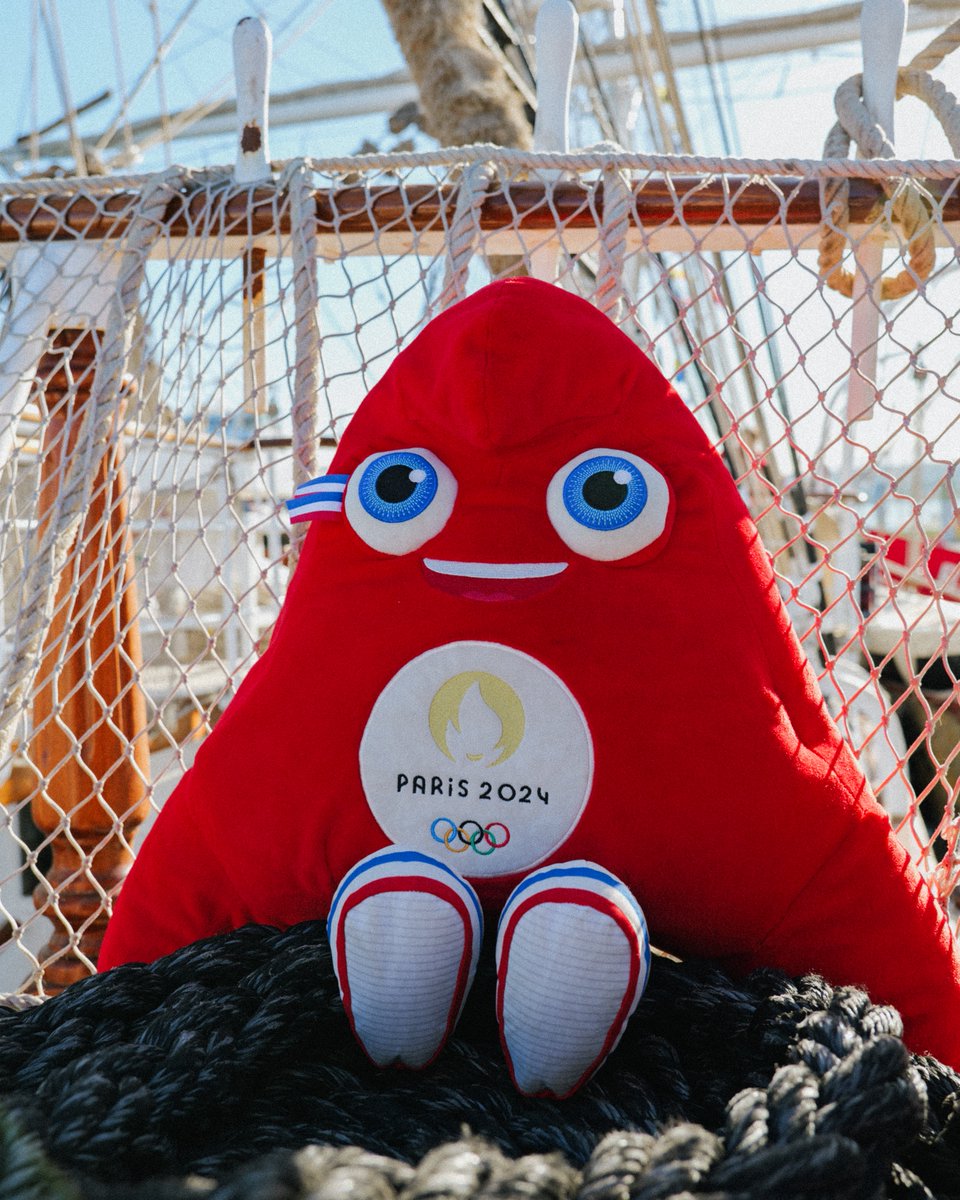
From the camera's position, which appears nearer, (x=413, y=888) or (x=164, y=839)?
(x=413, y=888)

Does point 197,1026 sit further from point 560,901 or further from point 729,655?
point 729,655

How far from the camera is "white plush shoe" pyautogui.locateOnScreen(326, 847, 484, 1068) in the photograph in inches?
15.0

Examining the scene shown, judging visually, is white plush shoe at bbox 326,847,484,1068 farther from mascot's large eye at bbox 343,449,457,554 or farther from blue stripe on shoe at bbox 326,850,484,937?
mascot's large eye at bbox 343,449,457,554

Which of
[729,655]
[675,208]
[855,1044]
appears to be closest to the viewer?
[855,1044]

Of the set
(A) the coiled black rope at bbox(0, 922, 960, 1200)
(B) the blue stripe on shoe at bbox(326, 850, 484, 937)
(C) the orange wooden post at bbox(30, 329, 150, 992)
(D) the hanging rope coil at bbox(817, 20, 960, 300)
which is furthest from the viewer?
(C) the orange wooden post at bbox(30, 329, 150, 992)

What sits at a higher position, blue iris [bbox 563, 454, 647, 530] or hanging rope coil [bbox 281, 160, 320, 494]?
hanging rope coil [bbox 281, 160, 320, 494]

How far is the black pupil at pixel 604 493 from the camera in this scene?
47 centimetres

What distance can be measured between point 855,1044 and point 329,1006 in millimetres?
206

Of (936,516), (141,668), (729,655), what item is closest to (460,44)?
(141,668)

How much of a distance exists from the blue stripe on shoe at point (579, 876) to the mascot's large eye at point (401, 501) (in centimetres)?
18

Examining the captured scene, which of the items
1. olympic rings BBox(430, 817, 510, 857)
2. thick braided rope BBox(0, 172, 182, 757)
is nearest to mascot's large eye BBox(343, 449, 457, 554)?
olympic rings BBox(430, 817, 510, 857)

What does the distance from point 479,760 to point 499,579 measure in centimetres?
9

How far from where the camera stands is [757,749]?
451 mm

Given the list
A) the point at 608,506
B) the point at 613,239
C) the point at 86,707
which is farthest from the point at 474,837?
the point at 86,707
